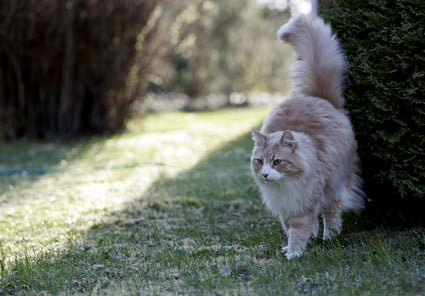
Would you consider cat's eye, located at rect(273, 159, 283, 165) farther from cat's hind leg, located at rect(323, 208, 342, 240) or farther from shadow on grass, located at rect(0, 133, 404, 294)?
cat's hind leg, located at rect(323, 208, 342, 240)

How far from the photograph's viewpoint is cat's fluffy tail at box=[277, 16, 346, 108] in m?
4.07

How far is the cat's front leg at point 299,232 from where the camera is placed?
3.61m

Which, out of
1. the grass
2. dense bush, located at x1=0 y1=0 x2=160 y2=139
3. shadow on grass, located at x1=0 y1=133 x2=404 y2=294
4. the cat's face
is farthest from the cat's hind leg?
dense bush, located at x1=0 y1=0 x2=160 y2=139

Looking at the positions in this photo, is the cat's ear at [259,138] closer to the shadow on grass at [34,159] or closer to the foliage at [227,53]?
the shadow on grass at [34,159]

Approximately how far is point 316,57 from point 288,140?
0.97 metres

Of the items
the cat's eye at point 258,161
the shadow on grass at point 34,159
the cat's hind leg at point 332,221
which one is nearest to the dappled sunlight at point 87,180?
the shadow on grass at point 34,159

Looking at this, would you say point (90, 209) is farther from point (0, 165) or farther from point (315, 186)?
point (0, 165)

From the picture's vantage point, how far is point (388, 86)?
3758mm

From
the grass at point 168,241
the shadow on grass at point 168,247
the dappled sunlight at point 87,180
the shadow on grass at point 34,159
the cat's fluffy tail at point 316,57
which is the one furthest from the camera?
the shadow on grass at point 34,159

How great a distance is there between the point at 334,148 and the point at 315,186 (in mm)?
375

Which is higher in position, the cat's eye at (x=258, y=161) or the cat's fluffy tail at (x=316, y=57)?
the cat's fluffy tail at (x=316, y=57)

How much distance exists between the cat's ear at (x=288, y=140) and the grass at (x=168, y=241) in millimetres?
752

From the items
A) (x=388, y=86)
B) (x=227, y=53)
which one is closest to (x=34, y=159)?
(x=388, y=86)

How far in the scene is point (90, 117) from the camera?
11.4 metres
